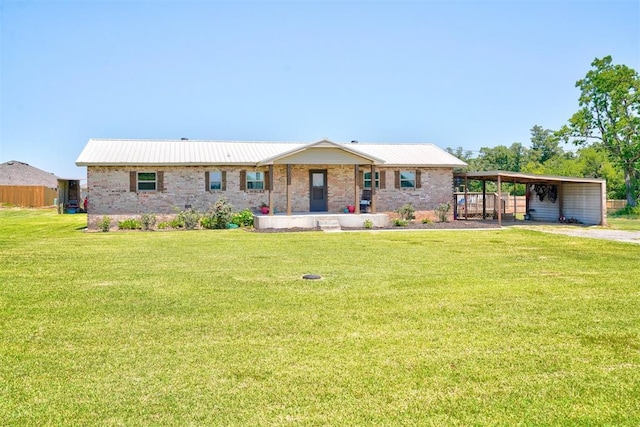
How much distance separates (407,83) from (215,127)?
1546cm

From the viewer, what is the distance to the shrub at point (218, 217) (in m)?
20.2

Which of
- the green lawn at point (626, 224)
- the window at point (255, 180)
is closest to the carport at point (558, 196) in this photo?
the green lawn at point (626, 224)

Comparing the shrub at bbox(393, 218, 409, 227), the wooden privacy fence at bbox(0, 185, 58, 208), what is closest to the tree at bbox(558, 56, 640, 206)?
the shrub at bbox(393, 218, 409, 227)

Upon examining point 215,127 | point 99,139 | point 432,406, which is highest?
point 215,127

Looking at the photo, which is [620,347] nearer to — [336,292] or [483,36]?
[336,292]

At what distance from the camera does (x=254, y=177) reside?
22.3 m

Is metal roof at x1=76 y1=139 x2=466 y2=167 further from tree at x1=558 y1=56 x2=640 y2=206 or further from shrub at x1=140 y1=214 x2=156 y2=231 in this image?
tree at x1=558 y1=56 x2=640 y2=206

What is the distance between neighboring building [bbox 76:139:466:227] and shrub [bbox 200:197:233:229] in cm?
149

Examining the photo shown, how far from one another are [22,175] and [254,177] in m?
44.5

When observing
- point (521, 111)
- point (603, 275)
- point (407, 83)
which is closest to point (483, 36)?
point (407, 83)

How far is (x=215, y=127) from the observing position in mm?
33688

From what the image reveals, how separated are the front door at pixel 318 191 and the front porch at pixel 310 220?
8.62ft

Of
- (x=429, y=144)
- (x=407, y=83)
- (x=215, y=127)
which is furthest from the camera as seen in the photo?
(x=215, y=127)

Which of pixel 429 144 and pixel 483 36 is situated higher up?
pixel 483 36
